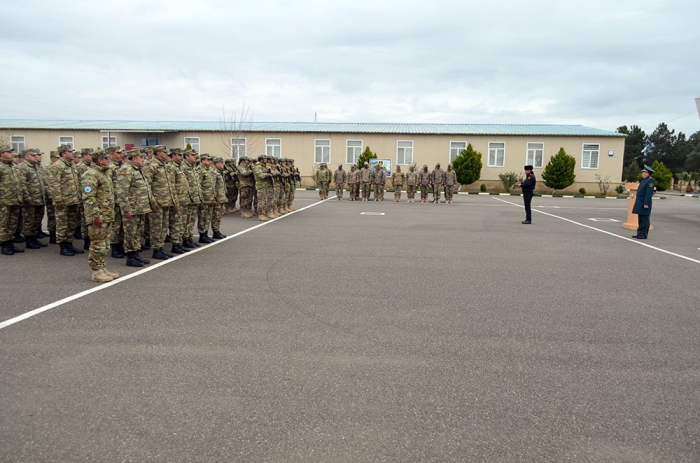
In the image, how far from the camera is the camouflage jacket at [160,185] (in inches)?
337

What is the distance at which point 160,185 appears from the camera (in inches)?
339

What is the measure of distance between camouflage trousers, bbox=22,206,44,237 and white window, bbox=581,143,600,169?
34.9m

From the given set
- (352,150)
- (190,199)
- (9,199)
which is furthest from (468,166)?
(9,199)

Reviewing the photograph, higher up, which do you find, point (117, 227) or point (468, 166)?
point (468, 166)

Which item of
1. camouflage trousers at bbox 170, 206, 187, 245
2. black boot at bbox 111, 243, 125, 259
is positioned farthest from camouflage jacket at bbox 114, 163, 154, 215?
black boot at bbox 111, 243, 125, 259

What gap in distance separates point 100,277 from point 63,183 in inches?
123

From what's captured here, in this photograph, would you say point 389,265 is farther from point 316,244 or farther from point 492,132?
point 492,132

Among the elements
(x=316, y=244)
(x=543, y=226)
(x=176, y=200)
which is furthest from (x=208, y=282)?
(x=543, y=226)

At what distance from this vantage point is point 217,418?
3.19 metres

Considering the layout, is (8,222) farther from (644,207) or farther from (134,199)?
(644,207)

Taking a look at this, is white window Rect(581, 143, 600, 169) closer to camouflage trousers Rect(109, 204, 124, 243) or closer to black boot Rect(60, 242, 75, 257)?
camouflage trousers Rect(109, 204, 124, 243)

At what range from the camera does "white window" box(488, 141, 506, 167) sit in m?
36.6

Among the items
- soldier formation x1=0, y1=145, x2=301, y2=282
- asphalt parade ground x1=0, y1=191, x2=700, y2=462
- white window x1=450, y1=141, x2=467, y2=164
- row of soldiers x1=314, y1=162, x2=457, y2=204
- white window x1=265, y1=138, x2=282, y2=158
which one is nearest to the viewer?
asphalt parade ground x1=0, y1=191, x2=700, y2=462

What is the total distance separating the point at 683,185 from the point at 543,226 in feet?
212
